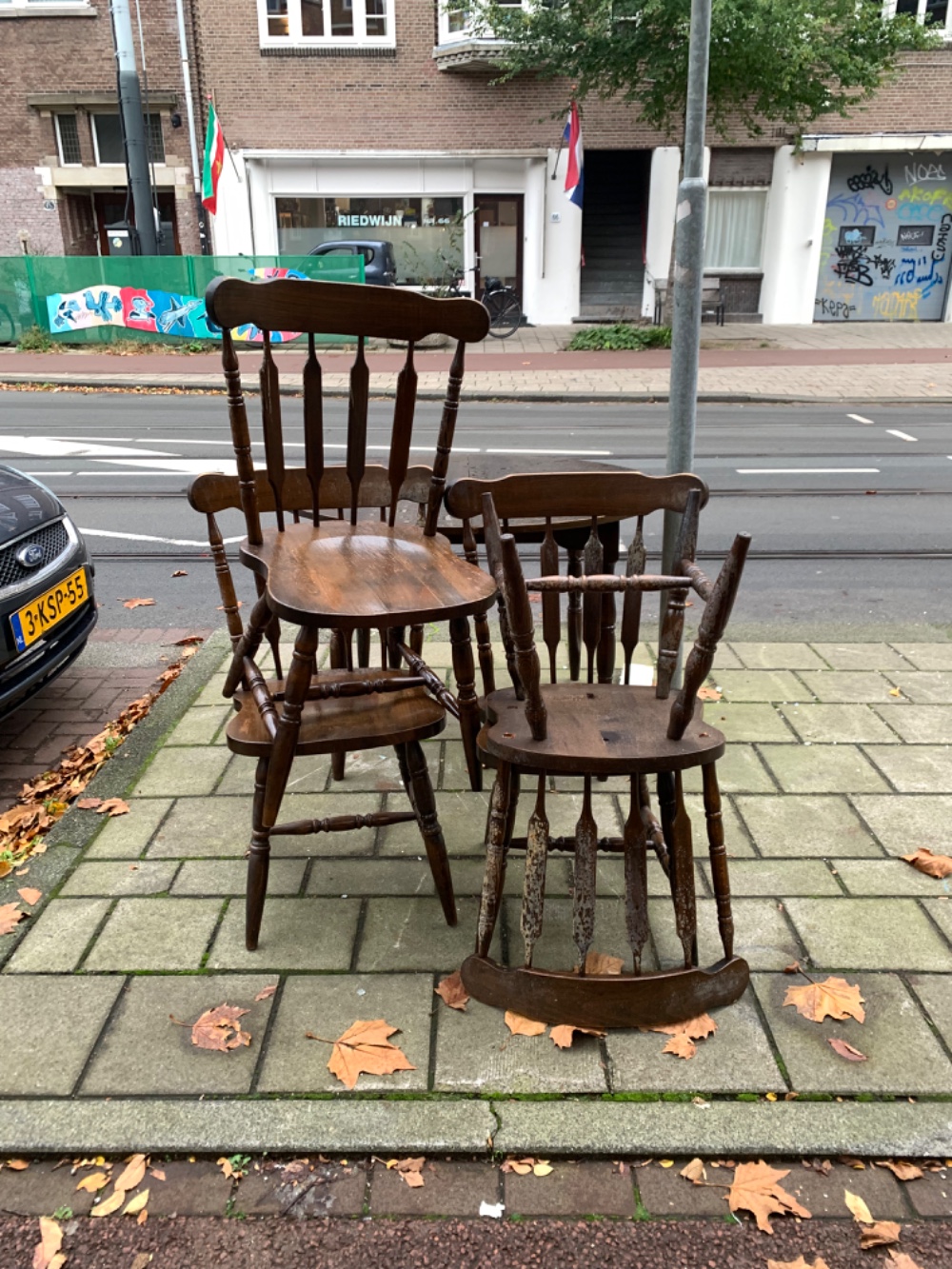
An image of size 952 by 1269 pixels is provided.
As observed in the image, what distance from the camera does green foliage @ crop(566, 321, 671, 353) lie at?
727 inches

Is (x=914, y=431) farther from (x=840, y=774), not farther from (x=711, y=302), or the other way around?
(x=711, y=302)

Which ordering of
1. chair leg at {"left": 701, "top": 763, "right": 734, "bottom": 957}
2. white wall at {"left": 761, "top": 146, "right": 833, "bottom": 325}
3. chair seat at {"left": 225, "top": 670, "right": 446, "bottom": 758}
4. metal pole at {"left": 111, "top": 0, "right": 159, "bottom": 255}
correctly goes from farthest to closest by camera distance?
white wall at {"left": 761, "top": 146, "right": 833, "bottom": 325}
metal pole at {"left": 111, "top": 0, "right": 159, "bottom": 255}
chair seat at {"left": 225, "top": 670, "right": 446, "bottom": 758}
chair leg at {"left": 701, "top": 763, "right": 734, "bottom": 957}

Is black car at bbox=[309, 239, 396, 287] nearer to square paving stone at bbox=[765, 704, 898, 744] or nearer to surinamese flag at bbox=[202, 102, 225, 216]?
surinamese flag at bbox=[202, 102, 225, 216]

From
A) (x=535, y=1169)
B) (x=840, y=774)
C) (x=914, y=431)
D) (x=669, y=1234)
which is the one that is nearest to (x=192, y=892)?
(x=535, y=1169)

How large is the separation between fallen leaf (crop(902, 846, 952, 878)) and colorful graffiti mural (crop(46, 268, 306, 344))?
54.8 feet


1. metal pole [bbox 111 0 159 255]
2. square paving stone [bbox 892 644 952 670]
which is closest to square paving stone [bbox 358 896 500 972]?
square paving stone [bbox 892 644 952 670]

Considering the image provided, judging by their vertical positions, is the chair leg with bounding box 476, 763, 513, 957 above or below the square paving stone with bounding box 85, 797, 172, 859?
above

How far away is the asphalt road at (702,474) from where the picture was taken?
227 inches

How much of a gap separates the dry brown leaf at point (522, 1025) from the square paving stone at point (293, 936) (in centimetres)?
45

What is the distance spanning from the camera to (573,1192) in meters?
1.98

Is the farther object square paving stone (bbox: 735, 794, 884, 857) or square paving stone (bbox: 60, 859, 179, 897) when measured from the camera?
square paving stone (bbox: 735, 794, 884, 857)

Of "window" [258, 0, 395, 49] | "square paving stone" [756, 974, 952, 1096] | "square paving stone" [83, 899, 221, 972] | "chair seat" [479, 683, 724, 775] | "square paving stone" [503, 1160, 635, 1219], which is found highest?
"window" [258, 0, 395, 49]

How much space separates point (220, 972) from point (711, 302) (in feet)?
68.0

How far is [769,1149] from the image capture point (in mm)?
2045
